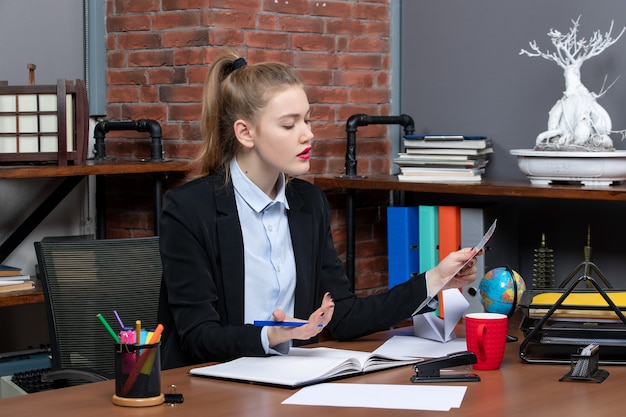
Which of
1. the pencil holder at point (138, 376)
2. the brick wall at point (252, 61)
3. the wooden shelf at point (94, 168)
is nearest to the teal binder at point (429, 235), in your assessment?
the brick wall at point (252, 61)

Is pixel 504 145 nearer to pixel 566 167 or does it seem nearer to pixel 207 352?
pixel 566 167

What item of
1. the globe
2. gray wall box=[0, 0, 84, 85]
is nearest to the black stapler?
the globe

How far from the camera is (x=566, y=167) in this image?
297cm

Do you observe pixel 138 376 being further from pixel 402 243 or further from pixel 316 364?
pixel 402 243

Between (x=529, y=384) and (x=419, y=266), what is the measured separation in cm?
178

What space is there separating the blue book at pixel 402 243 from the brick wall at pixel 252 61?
29cm

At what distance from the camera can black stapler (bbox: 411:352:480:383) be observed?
1.76m

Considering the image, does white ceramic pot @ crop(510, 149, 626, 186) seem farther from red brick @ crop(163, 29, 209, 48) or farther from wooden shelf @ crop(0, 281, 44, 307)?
wooden shelf @ crop(0, 281, 44, 307)

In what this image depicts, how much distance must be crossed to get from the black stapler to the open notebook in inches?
3.5

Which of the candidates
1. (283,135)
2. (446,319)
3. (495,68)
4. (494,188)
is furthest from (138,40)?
(446,319)

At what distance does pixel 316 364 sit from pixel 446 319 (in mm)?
381

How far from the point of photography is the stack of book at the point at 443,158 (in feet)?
10.9

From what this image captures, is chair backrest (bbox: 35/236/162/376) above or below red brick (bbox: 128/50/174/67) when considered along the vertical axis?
below

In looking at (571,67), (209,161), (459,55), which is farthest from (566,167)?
(209,161)
